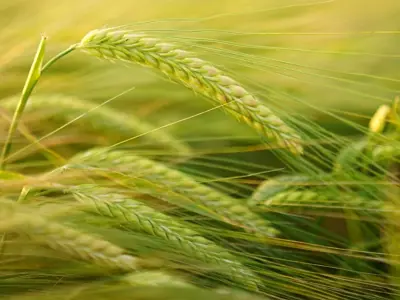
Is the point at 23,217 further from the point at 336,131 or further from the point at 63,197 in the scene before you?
the point at 336,131

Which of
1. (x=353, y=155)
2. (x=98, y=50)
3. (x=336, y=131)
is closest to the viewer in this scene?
(x=98, y=50)

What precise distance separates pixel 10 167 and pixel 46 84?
0.17 meters

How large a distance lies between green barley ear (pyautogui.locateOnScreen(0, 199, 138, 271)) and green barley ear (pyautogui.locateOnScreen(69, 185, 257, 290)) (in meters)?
0.03

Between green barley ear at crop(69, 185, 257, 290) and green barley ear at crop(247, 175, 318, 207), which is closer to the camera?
green barley ear at crop(69, 185, 257, 290)

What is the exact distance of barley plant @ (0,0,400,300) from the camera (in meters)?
0.48

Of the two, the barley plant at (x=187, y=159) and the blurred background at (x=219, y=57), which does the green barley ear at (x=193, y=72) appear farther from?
the blurred background at (x=219, y=57)

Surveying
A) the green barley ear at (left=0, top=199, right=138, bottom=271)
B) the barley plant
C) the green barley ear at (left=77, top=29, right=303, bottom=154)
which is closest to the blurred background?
the barley plant

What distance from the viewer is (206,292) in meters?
0.44

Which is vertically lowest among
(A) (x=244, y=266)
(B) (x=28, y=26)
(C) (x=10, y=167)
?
(A) (x=244, y=266)

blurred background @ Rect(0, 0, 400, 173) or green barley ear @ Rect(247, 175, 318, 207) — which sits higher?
blurred background @ Rect(0, 0, 400, 173)

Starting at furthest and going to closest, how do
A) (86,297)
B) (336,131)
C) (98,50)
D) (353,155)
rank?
(336,131), (353,155), (98,50), (86,297)

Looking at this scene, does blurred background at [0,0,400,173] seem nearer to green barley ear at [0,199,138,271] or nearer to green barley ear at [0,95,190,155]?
green barley ear at [0,95,190,155]

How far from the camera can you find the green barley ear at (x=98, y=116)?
62cm

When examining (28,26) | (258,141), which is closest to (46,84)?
(28,26)
